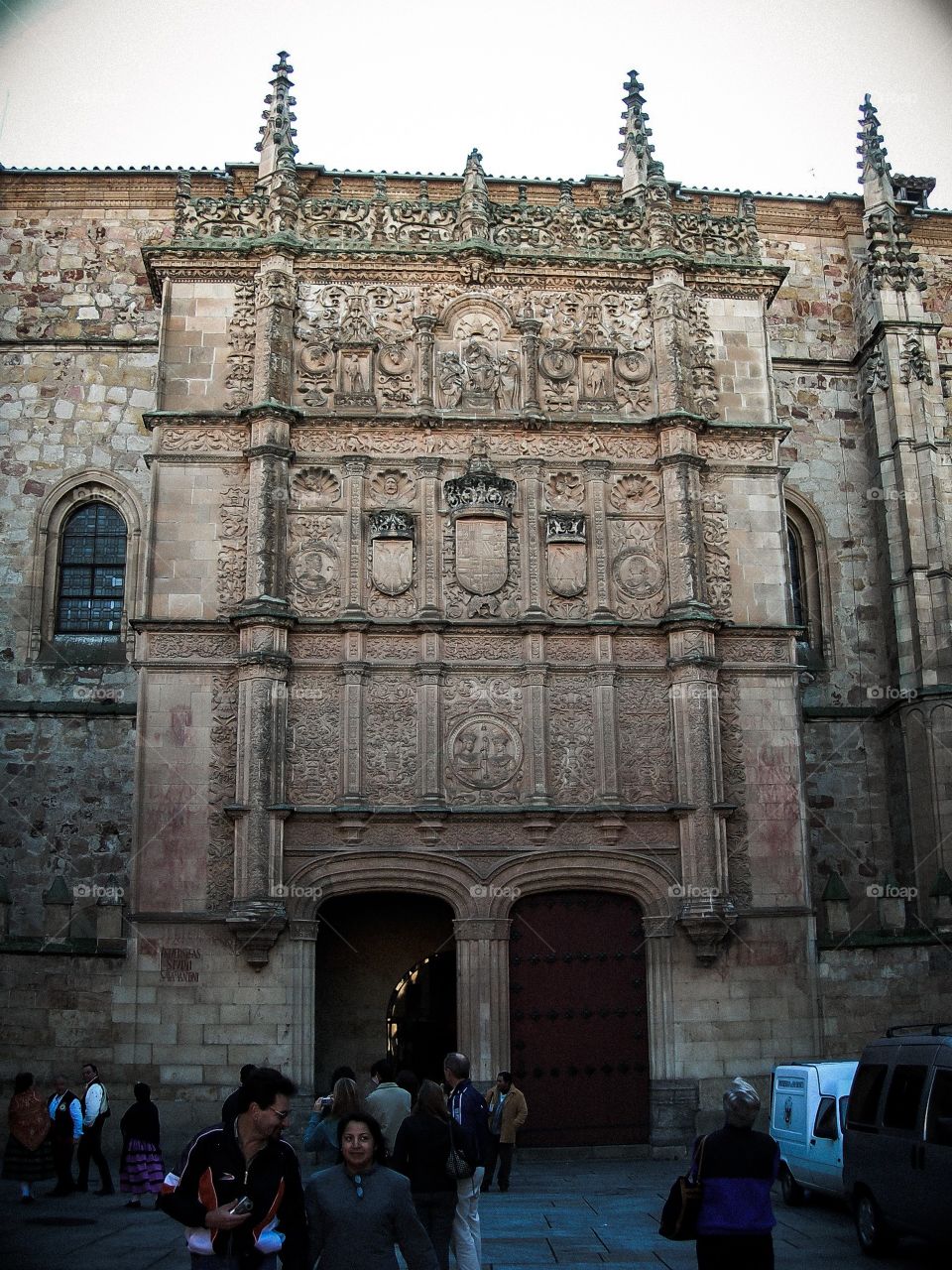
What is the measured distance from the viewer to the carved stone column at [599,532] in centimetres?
2147

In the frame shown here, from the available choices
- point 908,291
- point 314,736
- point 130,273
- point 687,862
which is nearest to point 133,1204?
point 314,736

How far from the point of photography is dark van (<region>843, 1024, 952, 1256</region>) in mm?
10844

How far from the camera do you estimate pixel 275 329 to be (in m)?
22.1

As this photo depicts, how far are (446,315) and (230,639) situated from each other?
21.6 feet

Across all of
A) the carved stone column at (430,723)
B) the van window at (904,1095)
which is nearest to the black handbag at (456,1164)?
the van window at (904,1095)

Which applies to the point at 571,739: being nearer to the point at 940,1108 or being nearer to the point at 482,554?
Answer: the point at 482,554

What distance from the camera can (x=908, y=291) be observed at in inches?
1062

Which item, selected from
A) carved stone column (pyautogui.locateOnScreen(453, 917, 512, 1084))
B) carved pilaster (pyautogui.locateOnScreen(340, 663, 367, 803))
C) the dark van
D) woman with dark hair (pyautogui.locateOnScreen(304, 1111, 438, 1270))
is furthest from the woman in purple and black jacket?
carved pilaster (pyautogui.locateOnScreen(340, 663, 367, 803))

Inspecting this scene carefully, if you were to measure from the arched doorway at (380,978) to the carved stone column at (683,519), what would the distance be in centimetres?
620

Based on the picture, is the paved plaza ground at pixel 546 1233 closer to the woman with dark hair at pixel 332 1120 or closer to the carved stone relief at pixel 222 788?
the woman with dark hair at pixel 332 1120

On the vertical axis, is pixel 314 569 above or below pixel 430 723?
above

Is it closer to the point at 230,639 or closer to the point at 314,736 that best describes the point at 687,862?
the point at 314,736

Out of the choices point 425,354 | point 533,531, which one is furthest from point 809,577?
point 425,354

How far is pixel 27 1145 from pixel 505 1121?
221 inches
